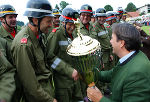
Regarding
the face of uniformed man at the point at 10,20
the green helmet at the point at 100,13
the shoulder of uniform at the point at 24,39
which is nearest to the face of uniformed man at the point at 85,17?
the green helmet at the point at 100,13

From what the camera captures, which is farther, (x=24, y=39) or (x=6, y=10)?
(x=6, y=10)

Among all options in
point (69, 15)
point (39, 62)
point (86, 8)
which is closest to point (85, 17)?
point (86, 8)

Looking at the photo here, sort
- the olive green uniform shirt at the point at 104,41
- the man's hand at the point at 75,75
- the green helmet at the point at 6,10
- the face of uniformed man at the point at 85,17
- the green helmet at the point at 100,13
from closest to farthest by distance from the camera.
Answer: the man's hand at the point at 75,75 < the green helmet at the point at 6,10 < the face of uniformed man at the point at 85,17 < the olive green uniform shirt at the point at 104,41 < the green helmet at the point at 100,13

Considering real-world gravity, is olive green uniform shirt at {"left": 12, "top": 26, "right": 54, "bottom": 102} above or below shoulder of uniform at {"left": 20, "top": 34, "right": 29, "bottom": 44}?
below

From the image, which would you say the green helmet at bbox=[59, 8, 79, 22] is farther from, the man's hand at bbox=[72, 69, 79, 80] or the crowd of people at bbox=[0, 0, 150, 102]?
the man's hand at bbox=[72, 69, 79, 80]

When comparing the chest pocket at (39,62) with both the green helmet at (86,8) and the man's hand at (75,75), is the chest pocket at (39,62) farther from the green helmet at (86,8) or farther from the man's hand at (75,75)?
the green helmet at (86,8)

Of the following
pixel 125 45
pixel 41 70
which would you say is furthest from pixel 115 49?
pixel 41 70

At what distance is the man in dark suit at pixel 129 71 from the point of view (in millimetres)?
1599

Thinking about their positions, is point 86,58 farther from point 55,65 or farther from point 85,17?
point 85,17

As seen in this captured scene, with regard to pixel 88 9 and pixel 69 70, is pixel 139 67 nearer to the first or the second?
pixel 69 70

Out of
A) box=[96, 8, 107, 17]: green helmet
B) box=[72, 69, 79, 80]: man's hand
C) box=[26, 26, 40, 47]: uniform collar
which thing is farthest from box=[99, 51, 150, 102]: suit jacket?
box=[96, 8, 107, 17]: green helmet

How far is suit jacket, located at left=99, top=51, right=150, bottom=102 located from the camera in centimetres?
159

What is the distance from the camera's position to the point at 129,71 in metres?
1.70

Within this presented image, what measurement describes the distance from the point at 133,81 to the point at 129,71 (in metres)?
0.14
